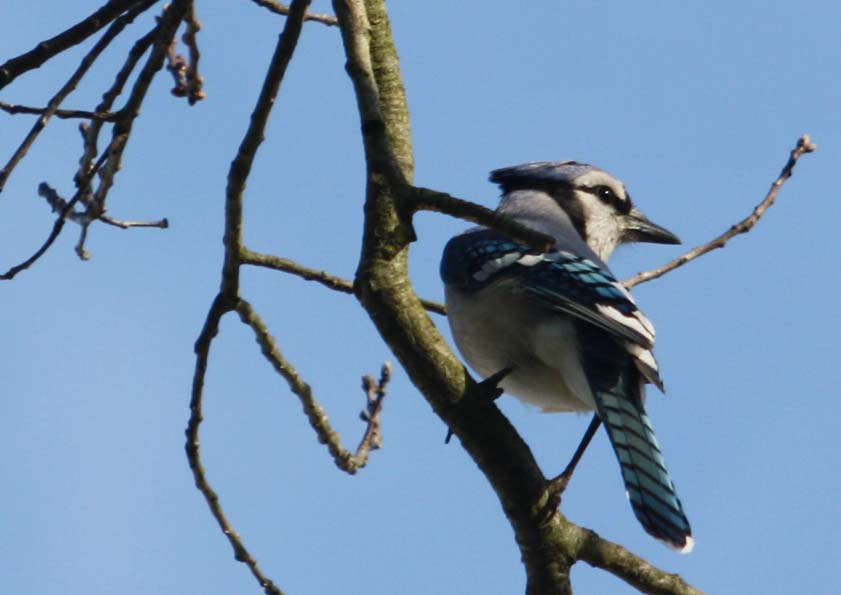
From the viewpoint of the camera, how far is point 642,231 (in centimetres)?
450

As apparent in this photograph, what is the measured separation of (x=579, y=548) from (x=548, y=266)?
117 cm

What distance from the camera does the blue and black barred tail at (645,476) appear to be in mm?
2672

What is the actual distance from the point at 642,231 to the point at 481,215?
2660mm

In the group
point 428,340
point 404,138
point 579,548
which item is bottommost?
point 579,548

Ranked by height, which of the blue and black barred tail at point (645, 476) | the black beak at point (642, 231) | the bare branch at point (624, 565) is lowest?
the bare branch at point (624, 565)

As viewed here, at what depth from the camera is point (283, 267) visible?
8.43ft

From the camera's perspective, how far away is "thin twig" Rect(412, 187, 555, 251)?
192 cm

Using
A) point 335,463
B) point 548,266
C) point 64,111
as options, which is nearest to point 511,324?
point 548,266

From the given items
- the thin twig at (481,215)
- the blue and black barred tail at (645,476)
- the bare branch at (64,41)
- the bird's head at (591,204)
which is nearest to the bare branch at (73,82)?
the bare branch at (64,41)

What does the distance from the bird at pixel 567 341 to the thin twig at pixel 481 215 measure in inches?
25.8

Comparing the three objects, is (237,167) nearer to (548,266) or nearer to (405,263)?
(405,263)

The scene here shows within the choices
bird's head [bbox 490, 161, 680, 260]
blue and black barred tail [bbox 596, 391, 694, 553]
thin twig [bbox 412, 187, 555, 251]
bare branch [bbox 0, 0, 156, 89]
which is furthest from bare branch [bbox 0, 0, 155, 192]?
bird's head [bbox 490, 161, 680, 260]

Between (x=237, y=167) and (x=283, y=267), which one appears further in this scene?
(x=283, y=267)

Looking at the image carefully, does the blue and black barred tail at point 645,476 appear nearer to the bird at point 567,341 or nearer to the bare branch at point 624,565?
the bird at point 567,341
